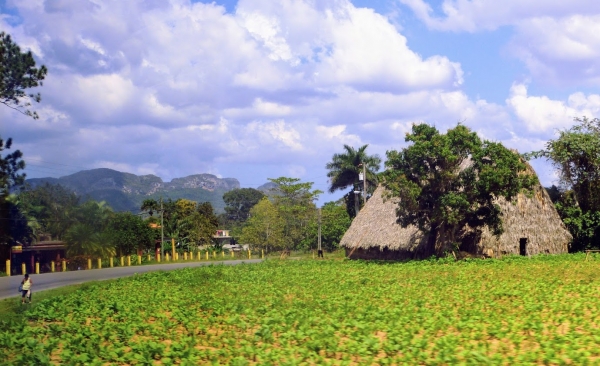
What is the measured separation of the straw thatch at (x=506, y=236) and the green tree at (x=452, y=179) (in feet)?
5.01

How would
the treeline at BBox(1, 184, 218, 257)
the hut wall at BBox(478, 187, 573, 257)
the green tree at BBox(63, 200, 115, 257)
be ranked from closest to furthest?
the treeline at BBox(1, 184, 218, 257), the hut wall at BBox(478, 187, 573, 257), the green tree at BBox(63, 200, 115, 257)

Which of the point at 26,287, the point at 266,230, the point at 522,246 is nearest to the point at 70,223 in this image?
the point at 26,287

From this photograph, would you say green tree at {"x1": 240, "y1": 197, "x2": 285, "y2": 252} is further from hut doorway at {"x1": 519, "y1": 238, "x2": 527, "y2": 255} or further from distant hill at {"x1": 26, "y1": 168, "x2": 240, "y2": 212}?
hut doorway at {"x1": 519, "y1": 238, "x2": 527, "y2": 255}

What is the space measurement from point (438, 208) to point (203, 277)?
9.60 m

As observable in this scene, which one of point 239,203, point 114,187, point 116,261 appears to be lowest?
point 116,261

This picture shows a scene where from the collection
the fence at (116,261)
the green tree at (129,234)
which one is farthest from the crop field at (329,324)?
the green tree at (129,234)

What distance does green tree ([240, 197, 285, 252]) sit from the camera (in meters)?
56.8

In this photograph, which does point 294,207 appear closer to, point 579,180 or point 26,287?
point 579,180

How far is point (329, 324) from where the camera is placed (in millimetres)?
10773

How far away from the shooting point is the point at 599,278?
17641 mm

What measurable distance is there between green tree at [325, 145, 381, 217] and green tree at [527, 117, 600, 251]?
17411mm

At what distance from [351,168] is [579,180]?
19620 mm

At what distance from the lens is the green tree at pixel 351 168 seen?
50000 millimetres

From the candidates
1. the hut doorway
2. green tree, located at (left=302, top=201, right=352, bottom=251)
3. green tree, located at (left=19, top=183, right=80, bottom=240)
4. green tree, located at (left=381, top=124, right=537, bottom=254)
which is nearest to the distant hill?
green tree, located at (left=19, top=183, right=80, bottom=240)
